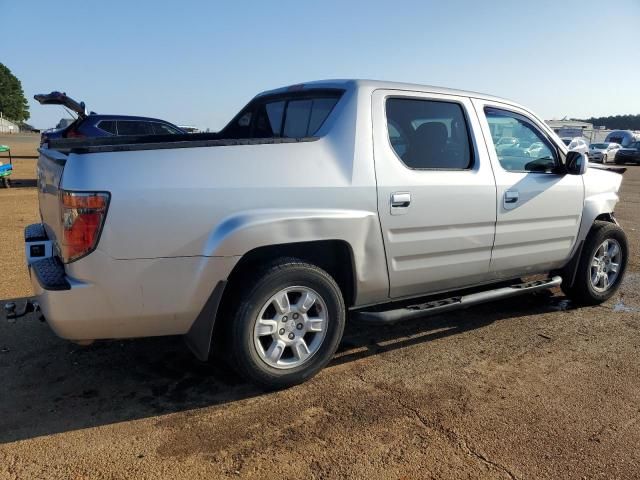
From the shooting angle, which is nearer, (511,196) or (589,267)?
(511,196)

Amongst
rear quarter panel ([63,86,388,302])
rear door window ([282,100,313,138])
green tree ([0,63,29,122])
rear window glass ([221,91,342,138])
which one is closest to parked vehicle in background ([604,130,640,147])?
rear window glass ([221,91,342,138])

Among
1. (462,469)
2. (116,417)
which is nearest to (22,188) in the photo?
(116,417)

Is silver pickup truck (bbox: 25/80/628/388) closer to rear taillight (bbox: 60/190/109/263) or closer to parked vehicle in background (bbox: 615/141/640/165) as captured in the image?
rear taillight (bbox: 60/190/109/263)

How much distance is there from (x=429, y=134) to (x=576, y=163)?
4.95 ft

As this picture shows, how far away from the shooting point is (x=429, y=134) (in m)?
3.98

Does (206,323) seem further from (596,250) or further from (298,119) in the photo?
(596,250)

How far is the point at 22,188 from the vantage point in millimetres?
13789

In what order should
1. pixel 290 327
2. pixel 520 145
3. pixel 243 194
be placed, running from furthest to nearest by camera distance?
pixel 520 145 → pixel 290 327 → pixel 243 194

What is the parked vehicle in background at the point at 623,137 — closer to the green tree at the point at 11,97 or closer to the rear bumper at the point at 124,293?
the rear bumper at the point at 124,293

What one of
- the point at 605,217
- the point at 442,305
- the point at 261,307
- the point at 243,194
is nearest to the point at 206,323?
the point at 261,307

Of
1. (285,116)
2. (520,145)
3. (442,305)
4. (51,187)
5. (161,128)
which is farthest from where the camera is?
(161,128)

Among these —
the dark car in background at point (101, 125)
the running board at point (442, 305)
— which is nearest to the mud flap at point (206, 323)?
the running board at point (442, 305)

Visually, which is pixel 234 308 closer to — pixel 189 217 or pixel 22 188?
pixel 189 217

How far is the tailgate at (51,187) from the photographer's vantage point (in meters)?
2.96
